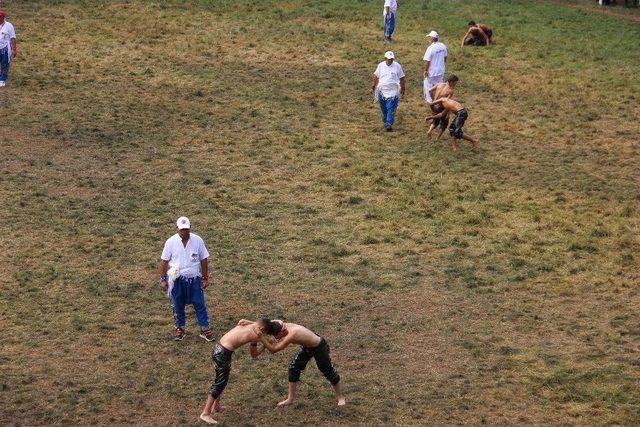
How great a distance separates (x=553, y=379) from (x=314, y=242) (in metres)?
6.33

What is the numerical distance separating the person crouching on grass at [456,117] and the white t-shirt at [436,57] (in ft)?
5.94

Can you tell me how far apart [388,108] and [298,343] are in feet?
42.1

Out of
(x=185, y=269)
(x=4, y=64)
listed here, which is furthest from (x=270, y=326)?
(x=4, y=64)

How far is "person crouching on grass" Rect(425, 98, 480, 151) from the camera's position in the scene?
2589 centimetres

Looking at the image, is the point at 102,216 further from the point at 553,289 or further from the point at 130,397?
the point at 553,289

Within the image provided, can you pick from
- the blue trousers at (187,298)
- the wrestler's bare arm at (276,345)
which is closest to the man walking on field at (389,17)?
the blue trousers at (187,298)

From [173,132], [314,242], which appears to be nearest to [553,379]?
[314,242]

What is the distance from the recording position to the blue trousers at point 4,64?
29.1 meters

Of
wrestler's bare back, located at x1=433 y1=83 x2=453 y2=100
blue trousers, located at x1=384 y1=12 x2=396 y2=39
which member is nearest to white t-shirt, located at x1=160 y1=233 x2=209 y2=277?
wrestler's bare back, located at x1=433 y1=83 x2=453 y2=100

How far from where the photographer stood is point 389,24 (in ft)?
115

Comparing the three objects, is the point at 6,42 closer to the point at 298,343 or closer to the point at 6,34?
the point at 6,34

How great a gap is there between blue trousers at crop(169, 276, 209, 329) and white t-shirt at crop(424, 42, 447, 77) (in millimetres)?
12109

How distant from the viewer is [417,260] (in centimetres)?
2131

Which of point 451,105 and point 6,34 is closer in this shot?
point 451,105
